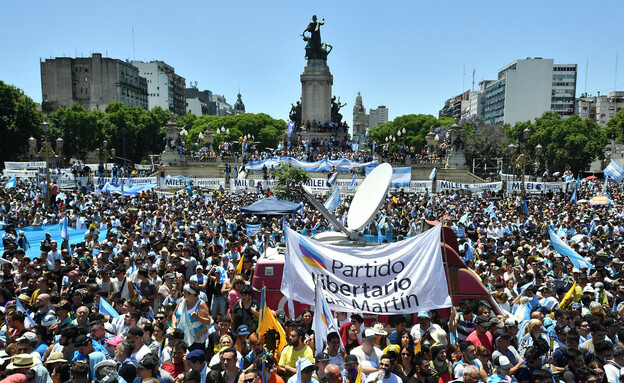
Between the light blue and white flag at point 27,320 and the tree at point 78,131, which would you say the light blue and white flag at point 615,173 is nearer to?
the light blue and white flag at point 27,320

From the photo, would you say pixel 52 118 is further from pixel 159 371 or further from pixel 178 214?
pixel 159 371

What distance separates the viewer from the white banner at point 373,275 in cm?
639

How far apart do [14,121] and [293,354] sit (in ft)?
179

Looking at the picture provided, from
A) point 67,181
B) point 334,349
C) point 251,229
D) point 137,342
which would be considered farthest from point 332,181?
point 137,342

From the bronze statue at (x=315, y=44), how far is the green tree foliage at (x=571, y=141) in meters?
29.4

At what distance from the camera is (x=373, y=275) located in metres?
6.62

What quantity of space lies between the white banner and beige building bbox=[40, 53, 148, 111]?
83.4 meters

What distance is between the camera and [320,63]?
61844 mm

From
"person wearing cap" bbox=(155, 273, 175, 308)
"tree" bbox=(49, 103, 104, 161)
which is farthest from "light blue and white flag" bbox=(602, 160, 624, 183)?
"tree" bbox=(49, 103, 104, 161)

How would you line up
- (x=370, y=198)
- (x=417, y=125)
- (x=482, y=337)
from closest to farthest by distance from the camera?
(x=482, y=337), (x=370, y=198), (x=417, y=125)

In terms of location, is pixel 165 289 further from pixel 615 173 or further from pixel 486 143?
pixel 486 143

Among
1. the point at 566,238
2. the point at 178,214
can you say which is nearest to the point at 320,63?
the point at 178,214

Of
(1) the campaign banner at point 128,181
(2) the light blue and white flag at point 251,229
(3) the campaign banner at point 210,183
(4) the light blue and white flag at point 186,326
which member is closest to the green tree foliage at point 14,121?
(1) the campaign banner at point 128,181

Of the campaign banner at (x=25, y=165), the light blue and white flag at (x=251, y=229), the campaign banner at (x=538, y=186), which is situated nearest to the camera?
the light blue and white flag at (x=251, y=229)
